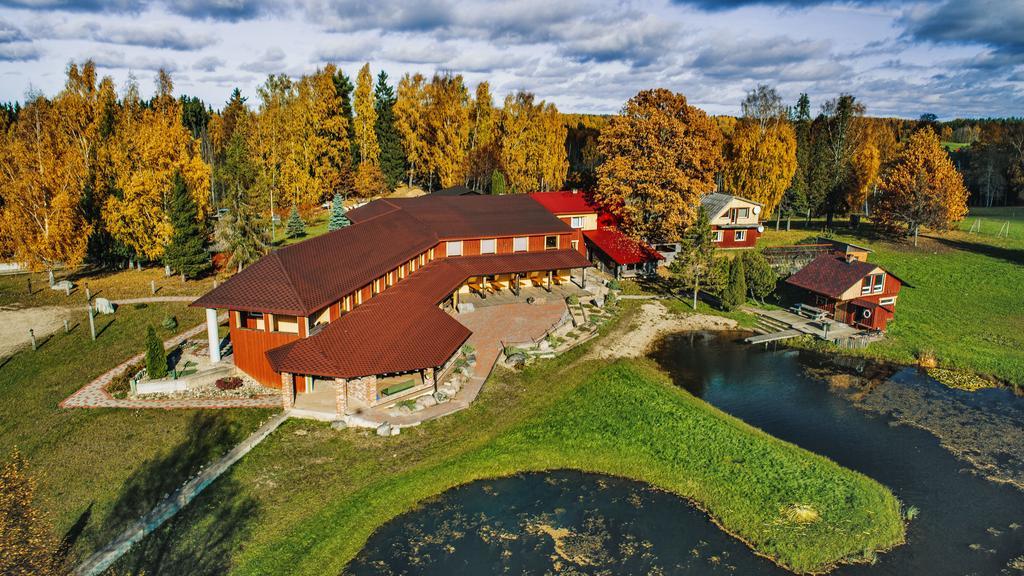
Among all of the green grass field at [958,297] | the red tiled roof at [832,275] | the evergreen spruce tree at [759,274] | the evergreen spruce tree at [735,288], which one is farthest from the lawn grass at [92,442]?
the green grass field at [958,297]

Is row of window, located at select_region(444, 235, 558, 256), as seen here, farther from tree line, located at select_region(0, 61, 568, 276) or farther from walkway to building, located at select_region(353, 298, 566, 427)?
tree line, located at select_region(0, 61, 568, 276)

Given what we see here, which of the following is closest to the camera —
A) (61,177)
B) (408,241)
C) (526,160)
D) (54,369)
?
(54,369)

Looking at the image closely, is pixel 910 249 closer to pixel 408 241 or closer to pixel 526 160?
pixel 526 160

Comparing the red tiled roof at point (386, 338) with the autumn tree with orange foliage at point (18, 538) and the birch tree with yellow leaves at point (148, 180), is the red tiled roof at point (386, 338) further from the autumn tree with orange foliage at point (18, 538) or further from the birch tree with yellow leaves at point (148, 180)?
the birch tree with yellow leaves at point (148, 180)

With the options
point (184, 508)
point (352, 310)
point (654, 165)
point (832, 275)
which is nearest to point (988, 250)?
point (832, 275)

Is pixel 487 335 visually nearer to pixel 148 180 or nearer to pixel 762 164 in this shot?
pixel 148 180

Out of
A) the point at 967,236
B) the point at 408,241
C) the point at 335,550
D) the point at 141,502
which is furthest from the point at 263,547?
the point at 967,236
